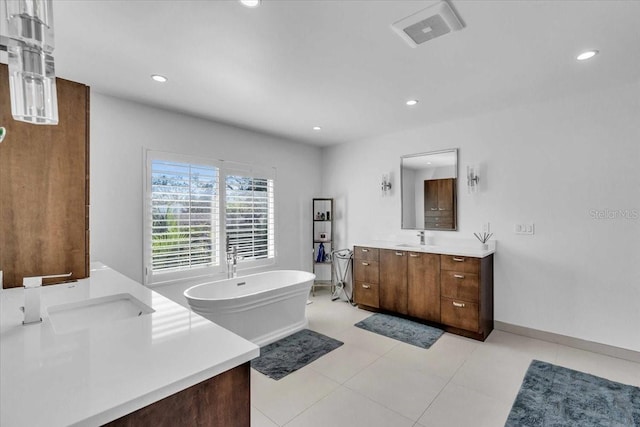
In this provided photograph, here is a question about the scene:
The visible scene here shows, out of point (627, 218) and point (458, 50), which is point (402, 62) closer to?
point (458, 50)

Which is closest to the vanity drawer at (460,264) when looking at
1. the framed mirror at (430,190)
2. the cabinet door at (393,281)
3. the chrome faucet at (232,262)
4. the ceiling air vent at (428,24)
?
the cabinet door at (393,281)

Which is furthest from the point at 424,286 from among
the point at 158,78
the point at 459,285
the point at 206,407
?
the point at 158,78

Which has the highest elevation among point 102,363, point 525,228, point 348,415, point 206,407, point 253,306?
point 525,228

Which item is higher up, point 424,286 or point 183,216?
point 183,216

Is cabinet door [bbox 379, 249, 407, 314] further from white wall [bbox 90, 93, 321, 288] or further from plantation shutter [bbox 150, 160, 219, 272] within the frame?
white wall [bbox 90, 93, 321, 288]

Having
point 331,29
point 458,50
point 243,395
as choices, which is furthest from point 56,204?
point 458,50

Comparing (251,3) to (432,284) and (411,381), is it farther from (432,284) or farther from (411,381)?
(432,284)

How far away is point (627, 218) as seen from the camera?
110 inches

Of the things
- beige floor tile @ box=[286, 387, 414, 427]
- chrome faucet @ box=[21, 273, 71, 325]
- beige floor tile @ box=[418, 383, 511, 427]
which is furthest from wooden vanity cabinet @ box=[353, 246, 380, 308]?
chrome faucet @ box=[21, 273, 71, 325]

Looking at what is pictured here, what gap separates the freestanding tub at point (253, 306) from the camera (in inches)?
111

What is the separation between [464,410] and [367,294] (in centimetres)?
211

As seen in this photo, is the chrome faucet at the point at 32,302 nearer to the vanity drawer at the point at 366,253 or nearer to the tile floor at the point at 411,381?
the tile floor at the point at 411,381

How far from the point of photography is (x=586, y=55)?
7.38ft

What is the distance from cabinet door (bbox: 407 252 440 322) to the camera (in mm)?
3469
